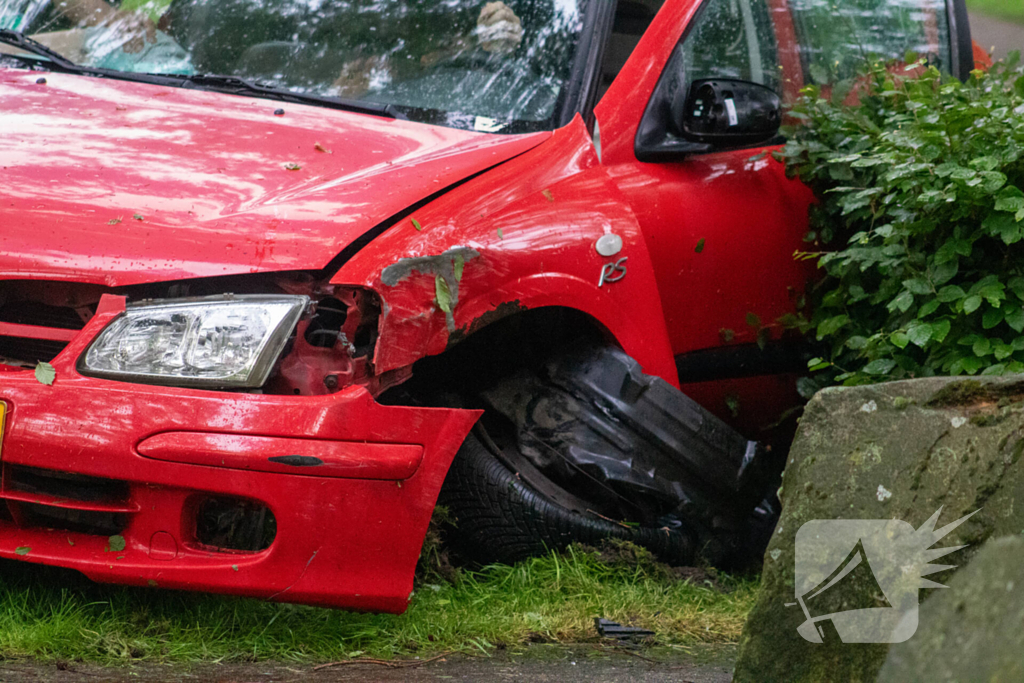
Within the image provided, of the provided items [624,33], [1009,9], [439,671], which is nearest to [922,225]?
[1009,9]

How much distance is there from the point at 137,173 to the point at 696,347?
182cm

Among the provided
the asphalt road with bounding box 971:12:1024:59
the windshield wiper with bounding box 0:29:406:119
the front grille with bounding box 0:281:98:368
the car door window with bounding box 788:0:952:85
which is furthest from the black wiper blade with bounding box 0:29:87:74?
the asphalt road with bounding box 971:12:1024:59

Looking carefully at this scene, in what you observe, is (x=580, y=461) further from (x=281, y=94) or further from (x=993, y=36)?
(x=993, y=36)

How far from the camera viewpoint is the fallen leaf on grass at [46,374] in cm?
215

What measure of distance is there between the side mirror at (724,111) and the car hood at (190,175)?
19.3 inches

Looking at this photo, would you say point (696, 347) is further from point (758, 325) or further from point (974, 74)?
point (974, 74)

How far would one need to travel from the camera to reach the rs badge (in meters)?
2.89

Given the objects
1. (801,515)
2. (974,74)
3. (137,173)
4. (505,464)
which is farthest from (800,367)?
(137,173)

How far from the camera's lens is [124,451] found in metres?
2.13

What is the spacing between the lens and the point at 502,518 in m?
2.84

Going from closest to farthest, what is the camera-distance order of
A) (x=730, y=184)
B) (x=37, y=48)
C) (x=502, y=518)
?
(x=502, y=518), (x=37, y=48), (x=730, y=184)

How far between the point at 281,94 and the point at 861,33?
219 centimetres

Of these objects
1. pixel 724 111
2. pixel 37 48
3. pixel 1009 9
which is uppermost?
pixel 1009 9

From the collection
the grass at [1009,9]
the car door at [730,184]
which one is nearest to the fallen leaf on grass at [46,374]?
the car door at [730,184]
